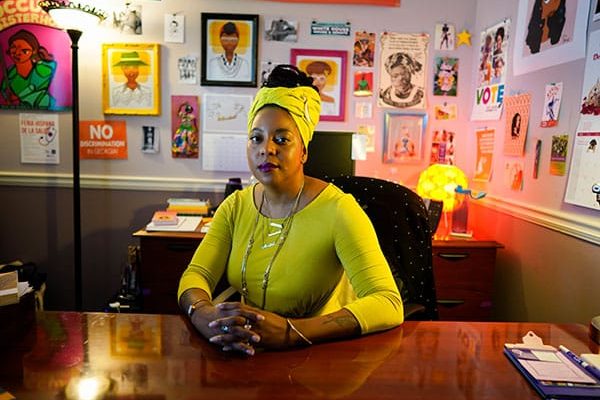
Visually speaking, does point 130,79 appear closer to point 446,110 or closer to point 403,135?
point 403,135

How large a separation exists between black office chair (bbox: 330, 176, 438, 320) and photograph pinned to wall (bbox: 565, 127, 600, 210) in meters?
0.60

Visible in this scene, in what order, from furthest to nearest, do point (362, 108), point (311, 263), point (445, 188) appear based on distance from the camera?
point (362, 108) < point (445, 188) < point (311, 263)

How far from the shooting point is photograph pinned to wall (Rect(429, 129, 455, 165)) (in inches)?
111

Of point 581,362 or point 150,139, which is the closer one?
point 581,362

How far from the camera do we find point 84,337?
0.99m

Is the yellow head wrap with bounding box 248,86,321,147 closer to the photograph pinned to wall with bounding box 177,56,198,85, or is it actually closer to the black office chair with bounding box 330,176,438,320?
the black office chair with bounding box 330,176,438,320

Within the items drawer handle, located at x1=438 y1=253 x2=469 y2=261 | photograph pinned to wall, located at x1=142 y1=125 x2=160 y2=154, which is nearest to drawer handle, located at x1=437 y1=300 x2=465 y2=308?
drawer handle, located at x1=438 y1=253 x2=469 y2=261

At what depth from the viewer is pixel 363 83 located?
2775mm

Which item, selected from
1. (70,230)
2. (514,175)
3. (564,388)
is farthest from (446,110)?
(70,230)

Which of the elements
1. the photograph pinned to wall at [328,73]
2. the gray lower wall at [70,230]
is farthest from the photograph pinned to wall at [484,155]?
the photograph pinned to wall at [328,73]

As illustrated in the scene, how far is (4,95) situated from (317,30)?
1.86m

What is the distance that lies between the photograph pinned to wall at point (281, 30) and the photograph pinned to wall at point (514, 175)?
1.37 metres

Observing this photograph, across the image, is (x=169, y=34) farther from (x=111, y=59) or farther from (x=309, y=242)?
(x=309, y=242)

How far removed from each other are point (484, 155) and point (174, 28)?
1.90m
